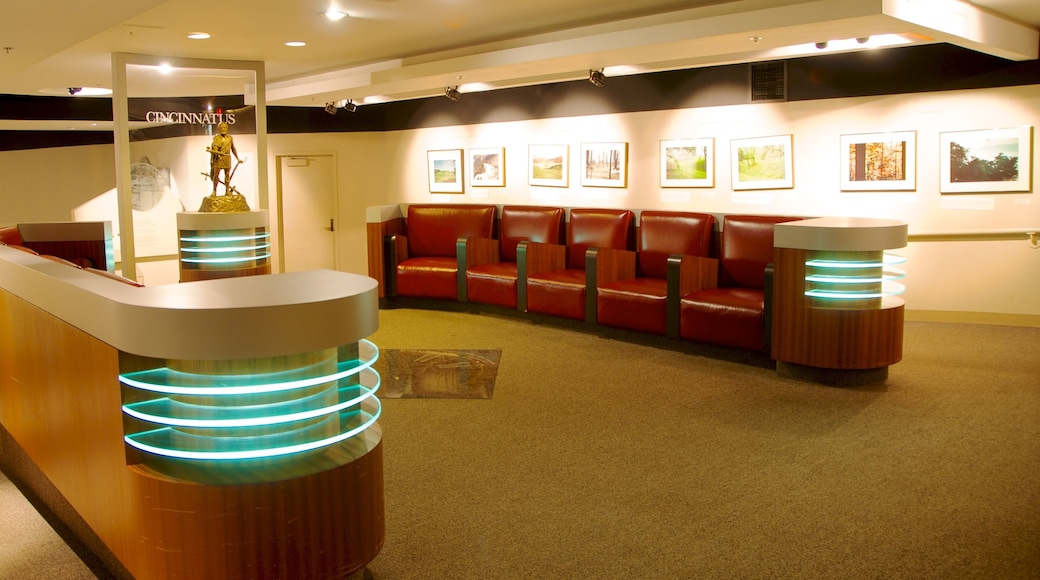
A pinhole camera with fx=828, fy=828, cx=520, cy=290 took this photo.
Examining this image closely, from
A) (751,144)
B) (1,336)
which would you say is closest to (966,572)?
(1,336)

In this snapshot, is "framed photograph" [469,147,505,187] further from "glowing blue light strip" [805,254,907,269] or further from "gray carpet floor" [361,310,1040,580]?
"glowing blue light strip" [805,254,907,269]

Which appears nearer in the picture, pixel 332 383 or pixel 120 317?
pixel 120 317

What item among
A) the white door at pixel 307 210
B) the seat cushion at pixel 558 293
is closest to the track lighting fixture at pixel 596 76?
the seat cushion at pixel 558 293

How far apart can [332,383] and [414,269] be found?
21.0ft

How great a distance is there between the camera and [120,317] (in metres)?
2.80

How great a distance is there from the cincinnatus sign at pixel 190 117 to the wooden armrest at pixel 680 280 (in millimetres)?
5469

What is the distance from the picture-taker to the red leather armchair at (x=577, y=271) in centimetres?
793

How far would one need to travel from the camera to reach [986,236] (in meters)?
7.71

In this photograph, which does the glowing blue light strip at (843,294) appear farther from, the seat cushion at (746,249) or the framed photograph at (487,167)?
the framed photograph at (487,167)

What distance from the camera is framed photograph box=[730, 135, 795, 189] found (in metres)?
8.32

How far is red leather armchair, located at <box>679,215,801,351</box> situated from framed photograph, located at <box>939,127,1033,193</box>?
1907mm

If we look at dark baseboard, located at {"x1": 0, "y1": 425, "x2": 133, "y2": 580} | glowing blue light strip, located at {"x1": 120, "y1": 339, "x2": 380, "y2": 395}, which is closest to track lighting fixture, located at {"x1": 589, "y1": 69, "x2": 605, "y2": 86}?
dark baseboard, located at {"x1": 0, "y1": 425, "x2": 133, "y2": 580}

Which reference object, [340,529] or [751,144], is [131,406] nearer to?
[340,529]

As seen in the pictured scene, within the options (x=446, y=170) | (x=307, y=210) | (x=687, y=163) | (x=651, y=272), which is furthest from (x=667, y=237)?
(x=307, y=210)
